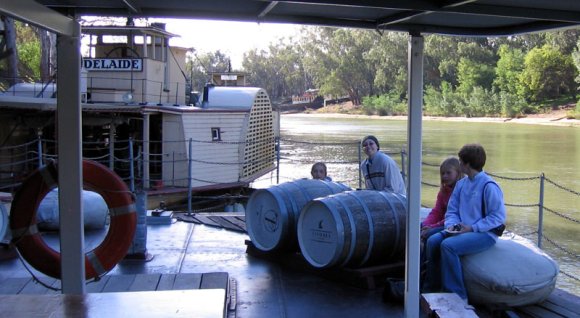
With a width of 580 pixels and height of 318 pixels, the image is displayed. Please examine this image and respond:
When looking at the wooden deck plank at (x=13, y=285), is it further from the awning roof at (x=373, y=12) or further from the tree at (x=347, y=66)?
the tree at (x=347, y=66)

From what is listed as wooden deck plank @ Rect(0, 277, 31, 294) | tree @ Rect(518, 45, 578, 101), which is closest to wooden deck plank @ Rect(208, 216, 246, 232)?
wooden deck plank @ Rect(0, 277, 31, 294)

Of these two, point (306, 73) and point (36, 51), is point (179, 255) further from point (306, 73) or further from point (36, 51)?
point (306, 73)

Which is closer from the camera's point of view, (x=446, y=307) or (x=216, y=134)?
(x=446, y=307)

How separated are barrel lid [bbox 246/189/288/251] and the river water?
2570 millimetres

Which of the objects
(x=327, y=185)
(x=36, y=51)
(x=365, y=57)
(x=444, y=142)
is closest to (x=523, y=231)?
(x=327, y=185)

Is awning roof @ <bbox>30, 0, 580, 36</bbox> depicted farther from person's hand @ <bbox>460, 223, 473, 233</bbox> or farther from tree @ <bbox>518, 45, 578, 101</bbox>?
tree @ <bbox>518, 45, 578, 101</bbox>

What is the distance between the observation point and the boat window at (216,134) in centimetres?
1591

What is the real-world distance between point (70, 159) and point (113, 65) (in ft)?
49.5

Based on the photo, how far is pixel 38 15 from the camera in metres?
2.83

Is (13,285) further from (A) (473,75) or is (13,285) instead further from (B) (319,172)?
(A) (473,75)

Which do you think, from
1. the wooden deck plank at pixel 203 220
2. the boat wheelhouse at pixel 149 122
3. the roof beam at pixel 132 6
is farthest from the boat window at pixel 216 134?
the roof beam at pixel 132 6

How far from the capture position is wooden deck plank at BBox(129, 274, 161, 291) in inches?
175

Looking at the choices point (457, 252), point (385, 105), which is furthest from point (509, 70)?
point (457, 252)

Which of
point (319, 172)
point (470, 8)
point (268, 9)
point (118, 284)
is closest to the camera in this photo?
point (470, 8)
